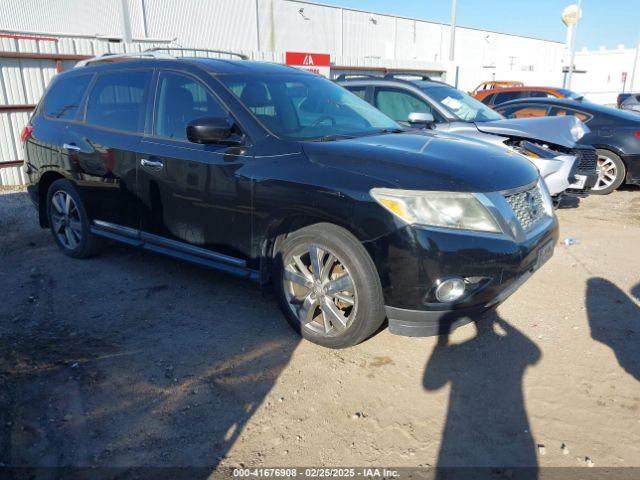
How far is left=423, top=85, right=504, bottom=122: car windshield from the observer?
707 centimetres

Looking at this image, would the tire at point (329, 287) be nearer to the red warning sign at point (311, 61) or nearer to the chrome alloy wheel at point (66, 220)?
the chrome alloy wheel at point (66, 220)

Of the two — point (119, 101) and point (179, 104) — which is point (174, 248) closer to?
point (179, 104)

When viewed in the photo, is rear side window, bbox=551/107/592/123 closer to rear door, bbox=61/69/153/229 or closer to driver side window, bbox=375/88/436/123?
driver side window, bbox=375/88/436/123

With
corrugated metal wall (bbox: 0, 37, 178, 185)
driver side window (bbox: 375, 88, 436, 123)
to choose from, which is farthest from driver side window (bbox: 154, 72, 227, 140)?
corrugated metal wall (bbox: 0, 37, 178, 185)

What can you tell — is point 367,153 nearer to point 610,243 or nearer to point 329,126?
point 329,126

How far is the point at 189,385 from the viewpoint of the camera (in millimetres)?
3121

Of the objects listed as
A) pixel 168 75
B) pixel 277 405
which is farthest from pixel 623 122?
pixel 277 405

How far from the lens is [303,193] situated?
3.28 metres

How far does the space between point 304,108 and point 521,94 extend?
9745 mm

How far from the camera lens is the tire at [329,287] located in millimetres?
3150

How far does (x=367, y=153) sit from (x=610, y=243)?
12.9 ft

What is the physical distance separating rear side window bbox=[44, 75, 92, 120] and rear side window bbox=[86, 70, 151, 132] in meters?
0.20

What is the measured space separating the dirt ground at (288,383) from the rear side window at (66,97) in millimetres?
1690

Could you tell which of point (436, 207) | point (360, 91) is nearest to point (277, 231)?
point (436, 207)
